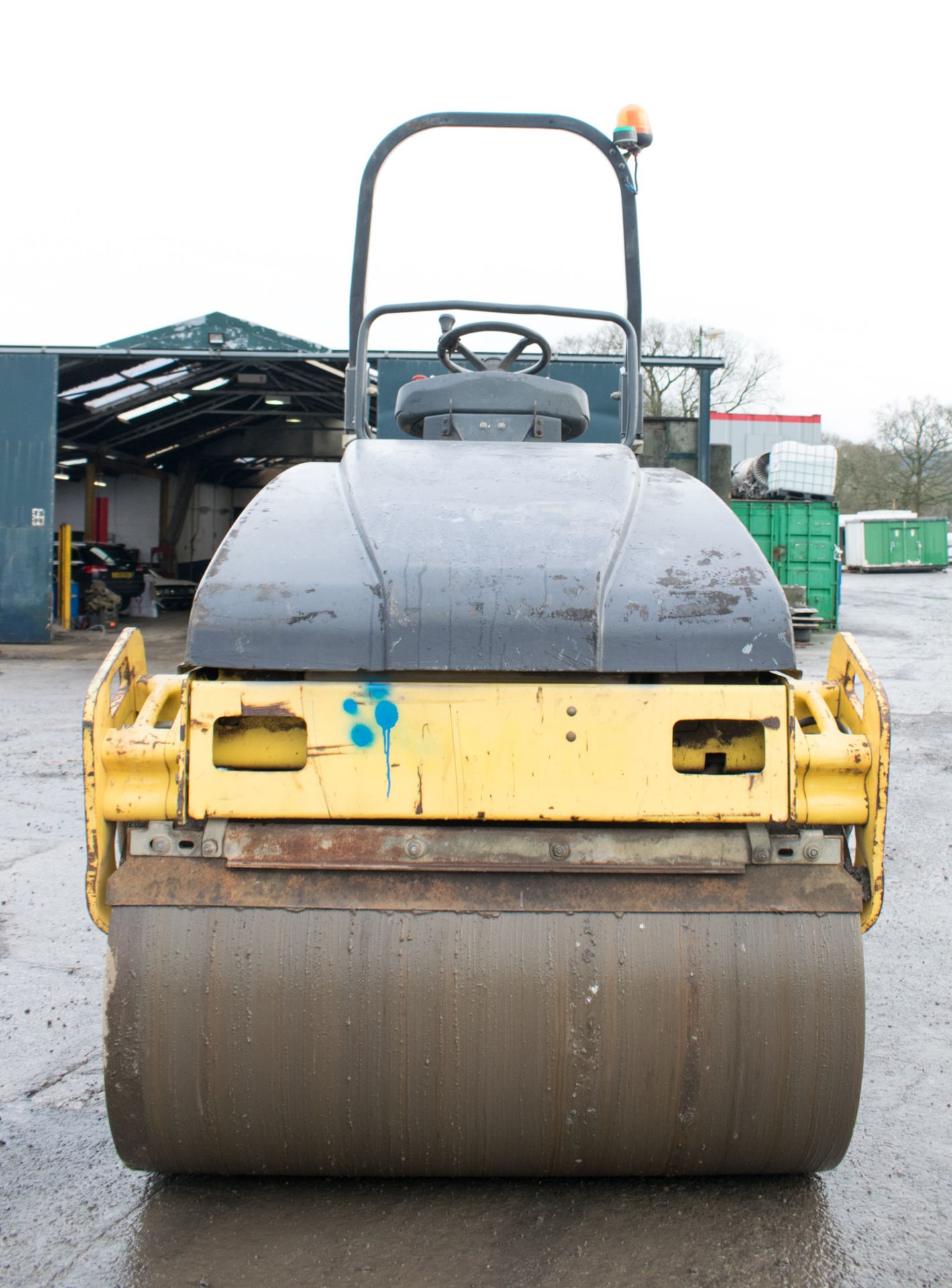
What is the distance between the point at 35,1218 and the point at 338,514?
63.3 inches

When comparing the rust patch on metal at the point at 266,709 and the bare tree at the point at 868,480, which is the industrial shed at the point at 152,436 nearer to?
the rust patch on metal at the point at 266,709

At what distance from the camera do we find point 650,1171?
2291mm

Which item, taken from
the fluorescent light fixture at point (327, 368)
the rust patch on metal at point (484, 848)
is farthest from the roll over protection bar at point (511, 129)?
the fluorescent light fixture at point (327, 368)

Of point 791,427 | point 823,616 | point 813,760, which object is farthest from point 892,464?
point 813,760

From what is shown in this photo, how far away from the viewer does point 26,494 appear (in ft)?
50.4

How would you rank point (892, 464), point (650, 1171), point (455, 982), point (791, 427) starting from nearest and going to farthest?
point (455, 982) → point (650, 1171) → point (791, 427) → point (892, 464)

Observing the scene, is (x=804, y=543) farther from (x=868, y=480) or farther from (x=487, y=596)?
(x=868, y=480)

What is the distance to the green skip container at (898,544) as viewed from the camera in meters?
38.4

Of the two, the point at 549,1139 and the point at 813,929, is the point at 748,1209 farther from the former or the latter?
the point at 813,929

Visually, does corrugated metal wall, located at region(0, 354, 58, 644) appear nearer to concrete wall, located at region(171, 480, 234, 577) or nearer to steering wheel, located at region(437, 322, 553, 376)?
steering wheel, located at region(437, 322, 553, 376)

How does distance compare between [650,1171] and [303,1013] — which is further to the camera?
[650,1171]

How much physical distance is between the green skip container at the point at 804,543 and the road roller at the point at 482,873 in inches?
687

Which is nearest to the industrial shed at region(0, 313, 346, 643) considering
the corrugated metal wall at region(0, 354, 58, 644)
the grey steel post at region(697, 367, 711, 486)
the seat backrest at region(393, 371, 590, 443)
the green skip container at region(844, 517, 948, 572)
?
the corrugated metal wall at region(0, 354, 58, 644)

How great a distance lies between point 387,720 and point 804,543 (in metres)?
18.1
